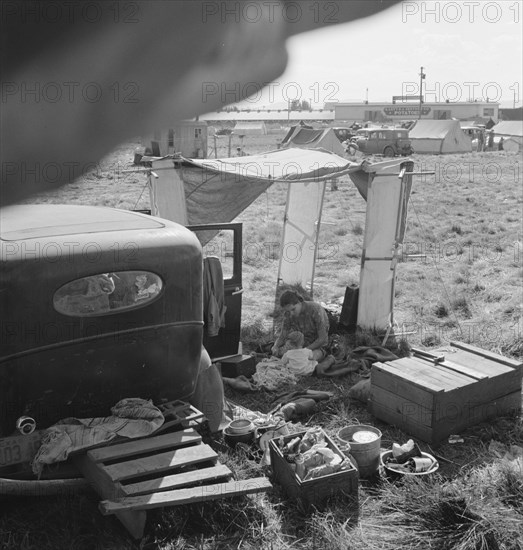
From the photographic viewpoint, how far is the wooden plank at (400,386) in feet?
18.6

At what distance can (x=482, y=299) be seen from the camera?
10.0 metres

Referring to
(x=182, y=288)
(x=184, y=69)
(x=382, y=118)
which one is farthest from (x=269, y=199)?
(x=382, y=118)

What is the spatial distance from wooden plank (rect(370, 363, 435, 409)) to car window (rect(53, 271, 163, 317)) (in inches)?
98.4

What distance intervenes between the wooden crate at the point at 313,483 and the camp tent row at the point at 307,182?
136 inches

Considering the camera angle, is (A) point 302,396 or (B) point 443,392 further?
(A) point 302,396

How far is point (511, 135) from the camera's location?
44.7 m

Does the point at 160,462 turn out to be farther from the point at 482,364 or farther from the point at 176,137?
the point at 176,137

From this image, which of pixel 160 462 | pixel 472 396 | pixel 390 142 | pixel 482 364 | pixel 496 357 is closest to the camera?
pixel 160 462

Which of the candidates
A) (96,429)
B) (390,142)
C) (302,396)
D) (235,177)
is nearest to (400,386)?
(302,396)

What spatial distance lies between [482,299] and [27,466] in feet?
24.8

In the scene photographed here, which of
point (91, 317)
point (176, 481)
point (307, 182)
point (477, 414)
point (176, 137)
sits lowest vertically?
point (477, 414)

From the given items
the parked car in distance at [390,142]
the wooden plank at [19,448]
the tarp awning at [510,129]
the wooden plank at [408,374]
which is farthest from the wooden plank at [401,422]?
the tarp awning at [510,129]

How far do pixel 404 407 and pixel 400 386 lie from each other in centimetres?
18

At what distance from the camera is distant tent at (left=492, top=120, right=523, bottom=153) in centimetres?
4141
